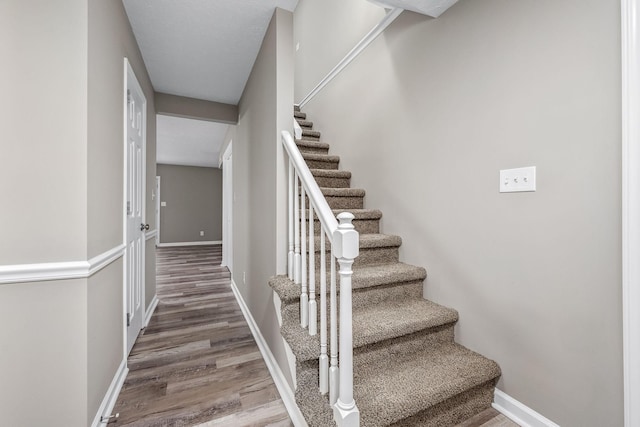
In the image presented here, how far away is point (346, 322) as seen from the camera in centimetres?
108

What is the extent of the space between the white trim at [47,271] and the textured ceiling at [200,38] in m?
1.68

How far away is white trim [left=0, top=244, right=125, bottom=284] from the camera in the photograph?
1.13 meters

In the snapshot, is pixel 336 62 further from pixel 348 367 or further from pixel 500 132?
pixel 348 367

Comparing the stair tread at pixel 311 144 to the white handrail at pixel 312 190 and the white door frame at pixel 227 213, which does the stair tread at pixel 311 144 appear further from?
the white door frame at pixel 227 213

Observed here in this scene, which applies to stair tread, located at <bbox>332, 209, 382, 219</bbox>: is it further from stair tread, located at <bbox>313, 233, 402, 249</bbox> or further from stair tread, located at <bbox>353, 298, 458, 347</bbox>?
stair tread, located at <bbox>353, 298, 458, 347</bbox>

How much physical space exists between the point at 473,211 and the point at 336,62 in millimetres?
2309

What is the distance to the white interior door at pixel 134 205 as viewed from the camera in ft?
6.81

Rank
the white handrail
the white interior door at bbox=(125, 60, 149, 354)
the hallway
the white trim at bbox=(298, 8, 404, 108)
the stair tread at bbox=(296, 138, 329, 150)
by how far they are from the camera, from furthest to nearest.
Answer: the stair tread at bbox=(296, 138, 329, 150) → the white trim at bbox=(298, 8, 404, 108) → the white interior door at bbox=(125, 60, 149, 354) → the hallway → the white handrail

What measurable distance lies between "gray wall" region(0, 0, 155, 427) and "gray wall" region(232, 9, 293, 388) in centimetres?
93

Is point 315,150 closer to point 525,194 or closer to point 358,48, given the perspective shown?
point 358,48

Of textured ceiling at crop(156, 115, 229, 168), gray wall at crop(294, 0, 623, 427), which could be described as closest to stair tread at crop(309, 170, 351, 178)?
gray wall at crop(294, 0, 623, 427)

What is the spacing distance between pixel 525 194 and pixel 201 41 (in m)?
2.46

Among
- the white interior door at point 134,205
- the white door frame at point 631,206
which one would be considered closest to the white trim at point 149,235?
the white interior door at point 134,205

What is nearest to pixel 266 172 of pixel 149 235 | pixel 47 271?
pixel 47 271
